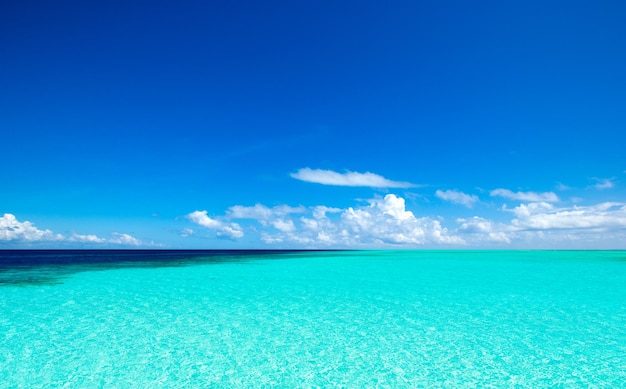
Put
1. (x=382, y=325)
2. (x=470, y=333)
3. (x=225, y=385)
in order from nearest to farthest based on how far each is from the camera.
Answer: (x=225, y=385)
(x=470, y=333)
(x=382, y=325)

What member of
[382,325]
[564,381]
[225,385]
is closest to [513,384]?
[564,381]

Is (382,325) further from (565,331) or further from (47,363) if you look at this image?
(47,363)

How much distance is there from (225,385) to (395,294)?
35.7ft

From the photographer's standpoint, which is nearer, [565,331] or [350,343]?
[350,343]

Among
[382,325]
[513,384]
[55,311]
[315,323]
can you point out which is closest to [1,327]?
[55,311]

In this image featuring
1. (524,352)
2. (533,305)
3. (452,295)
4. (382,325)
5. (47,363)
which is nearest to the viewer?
(47,363)

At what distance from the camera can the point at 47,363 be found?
7082mm

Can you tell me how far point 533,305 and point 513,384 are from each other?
807 centimetres

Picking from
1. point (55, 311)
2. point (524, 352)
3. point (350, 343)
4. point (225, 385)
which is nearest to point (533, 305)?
point (524, 352)

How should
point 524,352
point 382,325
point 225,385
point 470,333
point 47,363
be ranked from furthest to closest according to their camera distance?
point 382,325 < point 470,333 < point 524,352 < point 47,363 < point 225,385

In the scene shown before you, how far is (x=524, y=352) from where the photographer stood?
308 inches

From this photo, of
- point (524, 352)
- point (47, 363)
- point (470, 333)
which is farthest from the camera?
point (470, 333)

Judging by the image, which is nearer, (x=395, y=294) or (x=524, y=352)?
(x=524, y=352)

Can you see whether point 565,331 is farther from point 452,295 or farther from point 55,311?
point 55,311
